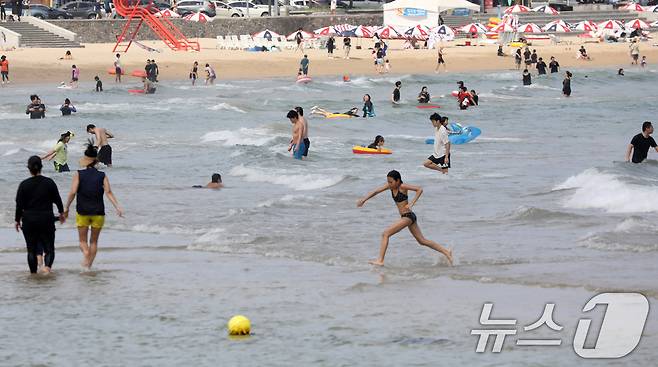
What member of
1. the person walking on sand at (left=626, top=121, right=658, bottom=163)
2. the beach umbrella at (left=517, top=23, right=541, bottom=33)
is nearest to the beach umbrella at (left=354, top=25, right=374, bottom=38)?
the beach umbrella at (left=517, top=23, right=541, bottom=33)

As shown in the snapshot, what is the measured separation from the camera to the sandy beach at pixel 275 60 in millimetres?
54812

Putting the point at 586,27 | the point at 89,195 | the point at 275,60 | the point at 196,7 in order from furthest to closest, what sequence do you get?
the point at 196,7
the point at 586,27
the point at 275,60
the point at 89,195

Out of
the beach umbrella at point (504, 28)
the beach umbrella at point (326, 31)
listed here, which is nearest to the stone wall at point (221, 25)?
the beach umbrella at point (326, 31)

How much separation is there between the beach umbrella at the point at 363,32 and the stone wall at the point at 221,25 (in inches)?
141

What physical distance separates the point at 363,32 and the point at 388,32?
67.1 inches

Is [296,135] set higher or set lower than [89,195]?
lower

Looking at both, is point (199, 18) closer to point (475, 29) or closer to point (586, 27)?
point (475, 29)

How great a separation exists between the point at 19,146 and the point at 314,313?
68.8 feet

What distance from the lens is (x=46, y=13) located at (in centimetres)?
7050

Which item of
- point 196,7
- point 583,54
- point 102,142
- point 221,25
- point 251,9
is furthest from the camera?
point 251,9

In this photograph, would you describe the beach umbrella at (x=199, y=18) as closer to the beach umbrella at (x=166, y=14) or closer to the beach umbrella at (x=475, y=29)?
the beach umbrella at (x=166, y=14)

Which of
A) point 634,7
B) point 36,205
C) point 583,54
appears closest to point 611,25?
point 583,54

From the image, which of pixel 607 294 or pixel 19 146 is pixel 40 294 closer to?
pixel 607 294

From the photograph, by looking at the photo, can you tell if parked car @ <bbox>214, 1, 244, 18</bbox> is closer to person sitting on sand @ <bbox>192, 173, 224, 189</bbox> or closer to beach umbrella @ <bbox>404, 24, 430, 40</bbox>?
beach umbrella @ <bbox>404, 24, 430, 40</bbox>
